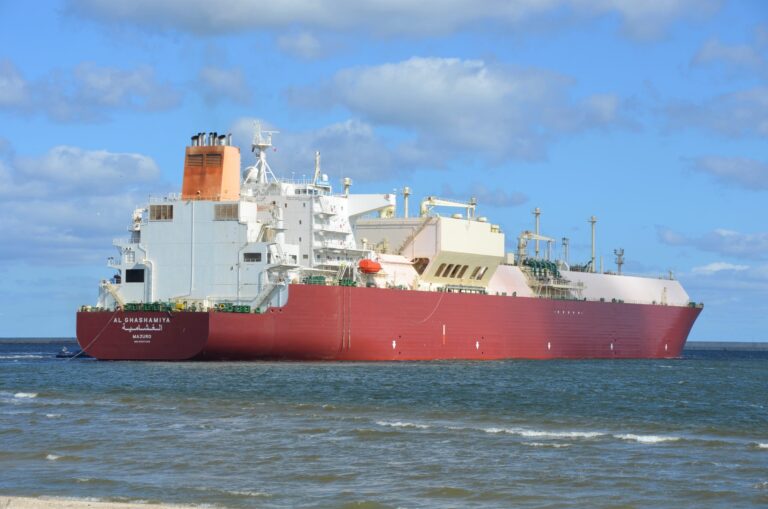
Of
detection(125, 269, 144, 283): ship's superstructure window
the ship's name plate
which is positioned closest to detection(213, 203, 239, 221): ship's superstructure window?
detection(125, 269, 144, 283): ship's superstructure window

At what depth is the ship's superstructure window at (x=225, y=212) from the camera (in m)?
45.9

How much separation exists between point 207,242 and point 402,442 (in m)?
24.3

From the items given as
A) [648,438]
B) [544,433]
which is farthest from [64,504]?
[648,438]

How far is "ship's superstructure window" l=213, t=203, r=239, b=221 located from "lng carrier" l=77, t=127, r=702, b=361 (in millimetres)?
54

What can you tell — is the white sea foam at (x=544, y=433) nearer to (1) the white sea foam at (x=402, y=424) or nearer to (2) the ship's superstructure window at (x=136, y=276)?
(1) the white sea foam at (x=402, y=424)

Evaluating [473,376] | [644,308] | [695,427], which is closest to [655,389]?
[473,376]

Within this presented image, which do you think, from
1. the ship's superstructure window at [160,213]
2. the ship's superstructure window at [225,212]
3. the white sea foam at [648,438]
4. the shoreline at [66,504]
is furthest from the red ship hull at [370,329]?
the shoreline at [66,504]

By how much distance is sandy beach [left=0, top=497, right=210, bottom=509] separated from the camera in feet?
51.3

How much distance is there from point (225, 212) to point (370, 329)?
7828mm

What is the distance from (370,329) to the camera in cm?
4928

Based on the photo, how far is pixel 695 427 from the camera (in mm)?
26469

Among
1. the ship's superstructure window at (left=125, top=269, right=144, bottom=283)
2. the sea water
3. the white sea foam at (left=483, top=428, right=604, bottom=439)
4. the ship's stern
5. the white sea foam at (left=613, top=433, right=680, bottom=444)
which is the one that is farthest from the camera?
the ship's superstructure window at (left=125, top=269, right=144, bottom=283)

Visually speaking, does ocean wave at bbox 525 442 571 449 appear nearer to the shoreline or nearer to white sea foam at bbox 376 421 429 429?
white sea foam at bbox 376 421 429 429

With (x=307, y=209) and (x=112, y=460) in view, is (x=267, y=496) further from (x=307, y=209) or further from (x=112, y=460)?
(x=307, y=209)
